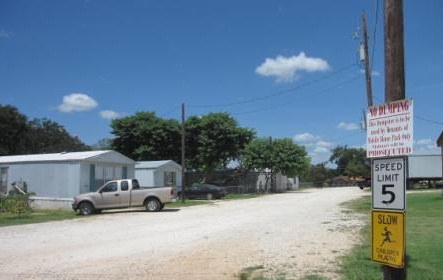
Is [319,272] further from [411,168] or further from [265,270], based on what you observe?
[411,168]

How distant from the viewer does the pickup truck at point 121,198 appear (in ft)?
90.2

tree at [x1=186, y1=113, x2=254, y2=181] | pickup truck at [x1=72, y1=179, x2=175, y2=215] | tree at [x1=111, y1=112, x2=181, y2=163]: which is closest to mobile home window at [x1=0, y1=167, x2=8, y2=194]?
pickup truck at [x1=72, y1=179, x2=175, y2=215]

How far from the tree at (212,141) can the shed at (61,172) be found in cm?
2065

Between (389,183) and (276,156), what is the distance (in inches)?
2007

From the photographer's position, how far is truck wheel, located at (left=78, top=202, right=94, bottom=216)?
27.5 meters

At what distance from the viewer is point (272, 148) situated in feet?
187

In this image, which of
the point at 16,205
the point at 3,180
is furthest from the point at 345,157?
the point at 16,205

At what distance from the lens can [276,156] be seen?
2238 inches

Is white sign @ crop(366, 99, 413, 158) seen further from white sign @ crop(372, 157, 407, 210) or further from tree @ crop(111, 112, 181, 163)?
Answer: tree @ crop(111, 112, 181, 163)

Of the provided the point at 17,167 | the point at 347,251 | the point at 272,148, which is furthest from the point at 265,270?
the point at 272,148

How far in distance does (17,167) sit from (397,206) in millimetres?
32210

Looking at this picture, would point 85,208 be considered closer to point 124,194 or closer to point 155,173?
point 124,194

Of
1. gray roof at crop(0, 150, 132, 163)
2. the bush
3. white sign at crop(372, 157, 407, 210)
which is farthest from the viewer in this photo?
gray roof at crop(0, 150, 132, 163)

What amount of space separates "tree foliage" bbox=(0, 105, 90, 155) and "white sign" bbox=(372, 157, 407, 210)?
206ft
